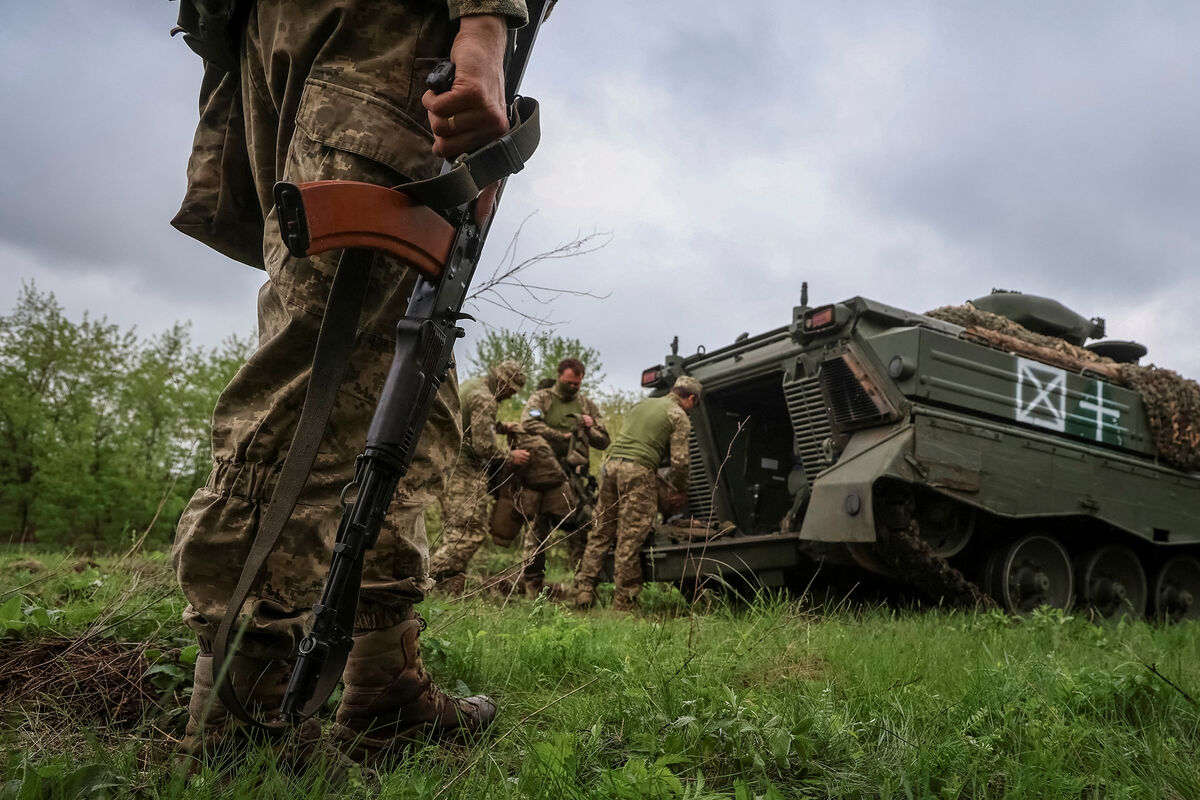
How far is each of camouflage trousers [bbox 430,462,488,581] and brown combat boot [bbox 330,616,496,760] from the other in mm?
4249

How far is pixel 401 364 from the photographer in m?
1.74

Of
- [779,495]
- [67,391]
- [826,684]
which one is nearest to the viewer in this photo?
[826,684]

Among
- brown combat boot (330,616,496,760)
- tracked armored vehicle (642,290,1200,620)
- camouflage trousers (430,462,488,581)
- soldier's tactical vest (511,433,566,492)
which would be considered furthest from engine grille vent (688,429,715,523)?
brown combat boot (330,616,496,760)

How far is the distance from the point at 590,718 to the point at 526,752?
306 millimetres

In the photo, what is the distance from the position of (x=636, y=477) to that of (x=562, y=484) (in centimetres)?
103

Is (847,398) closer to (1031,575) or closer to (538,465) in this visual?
(1031,575)

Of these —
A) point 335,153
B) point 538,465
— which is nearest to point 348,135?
point 335,153

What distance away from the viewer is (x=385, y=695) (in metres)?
2.00

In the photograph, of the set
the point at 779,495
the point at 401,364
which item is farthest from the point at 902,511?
the point at 401,364

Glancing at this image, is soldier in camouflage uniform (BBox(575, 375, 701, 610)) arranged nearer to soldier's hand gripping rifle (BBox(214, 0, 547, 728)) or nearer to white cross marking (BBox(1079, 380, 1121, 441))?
white cross marking (BBox(1079, 380, 1121, 441))

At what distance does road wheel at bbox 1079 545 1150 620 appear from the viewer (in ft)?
21.1

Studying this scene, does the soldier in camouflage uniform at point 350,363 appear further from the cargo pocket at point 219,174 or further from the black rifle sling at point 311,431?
the cargo pocket at point 219,174

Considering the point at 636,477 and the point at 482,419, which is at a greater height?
the point at 482,419

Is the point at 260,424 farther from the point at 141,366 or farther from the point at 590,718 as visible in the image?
the point at 141,366
